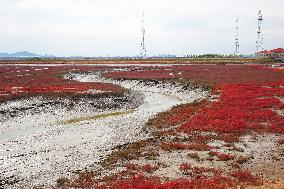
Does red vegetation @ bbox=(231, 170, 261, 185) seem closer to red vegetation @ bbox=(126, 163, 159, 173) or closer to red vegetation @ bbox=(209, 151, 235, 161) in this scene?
red vegetation @ bbox=(209, 151, 235, 161)

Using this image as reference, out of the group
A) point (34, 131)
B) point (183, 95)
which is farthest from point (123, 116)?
point (183, 95)

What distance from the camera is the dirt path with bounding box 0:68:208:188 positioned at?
2033 centimetres

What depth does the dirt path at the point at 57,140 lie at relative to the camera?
66.7 ft

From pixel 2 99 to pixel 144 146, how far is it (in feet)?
86.7

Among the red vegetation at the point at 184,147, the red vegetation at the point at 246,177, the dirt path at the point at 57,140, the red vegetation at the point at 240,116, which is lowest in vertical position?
the dirt path at the point at 57,140

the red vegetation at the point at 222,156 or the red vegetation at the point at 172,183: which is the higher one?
the red vegetation at the point at 172,183

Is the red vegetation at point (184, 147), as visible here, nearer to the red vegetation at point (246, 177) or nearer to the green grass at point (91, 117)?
the red vegetation at point (246, 177)

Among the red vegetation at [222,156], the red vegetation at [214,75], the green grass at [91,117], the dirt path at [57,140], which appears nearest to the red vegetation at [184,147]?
the red vegetation at [222,156]

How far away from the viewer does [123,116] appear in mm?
37812

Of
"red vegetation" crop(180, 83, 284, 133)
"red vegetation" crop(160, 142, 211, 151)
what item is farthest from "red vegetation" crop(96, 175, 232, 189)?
"red vegetation" crop(180, 83, 284, 133)

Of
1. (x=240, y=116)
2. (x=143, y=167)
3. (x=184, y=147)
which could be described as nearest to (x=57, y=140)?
(x=184, y=147)

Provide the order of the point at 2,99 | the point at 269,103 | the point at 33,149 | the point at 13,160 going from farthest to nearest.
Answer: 1. the point at 2,99
2. the point at 269,103
3. the point at 33,149
4. the point at 13,160

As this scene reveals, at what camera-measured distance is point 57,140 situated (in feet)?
90.5

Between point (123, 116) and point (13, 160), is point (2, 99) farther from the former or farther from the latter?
point (13, 160)
